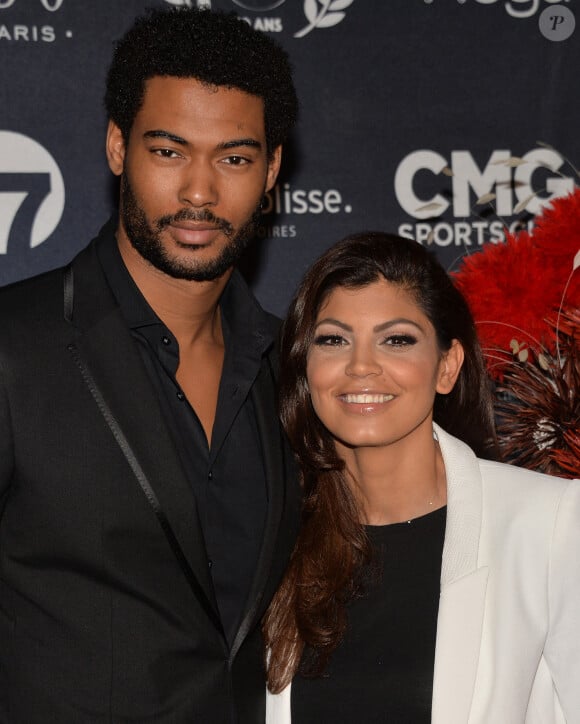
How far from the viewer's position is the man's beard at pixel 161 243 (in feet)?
8.43

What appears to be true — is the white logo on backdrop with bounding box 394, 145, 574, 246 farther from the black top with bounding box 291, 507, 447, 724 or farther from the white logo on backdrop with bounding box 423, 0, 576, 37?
the black top with bounding box 291, 507, 447, 724

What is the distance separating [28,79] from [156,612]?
81.8 inches

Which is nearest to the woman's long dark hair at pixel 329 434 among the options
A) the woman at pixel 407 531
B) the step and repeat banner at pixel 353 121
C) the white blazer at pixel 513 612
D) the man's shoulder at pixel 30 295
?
the woman at pixel 407 531

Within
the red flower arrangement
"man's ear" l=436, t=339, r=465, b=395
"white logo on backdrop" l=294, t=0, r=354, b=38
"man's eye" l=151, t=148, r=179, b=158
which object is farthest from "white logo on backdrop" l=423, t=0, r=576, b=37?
"man's eye" l=151, t=148, r=179, b=158

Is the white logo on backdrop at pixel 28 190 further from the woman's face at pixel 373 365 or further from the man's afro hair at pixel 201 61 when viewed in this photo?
the woman's face at pixel 373 365

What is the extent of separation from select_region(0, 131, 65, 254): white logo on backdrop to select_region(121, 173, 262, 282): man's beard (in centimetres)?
109

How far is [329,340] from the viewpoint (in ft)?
8.95

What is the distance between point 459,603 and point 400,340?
2.19 ft

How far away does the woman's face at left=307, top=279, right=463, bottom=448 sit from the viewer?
2.64 metres

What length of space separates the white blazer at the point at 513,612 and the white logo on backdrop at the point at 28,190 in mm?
1886

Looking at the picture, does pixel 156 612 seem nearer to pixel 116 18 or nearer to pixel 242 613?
pixel 242 613

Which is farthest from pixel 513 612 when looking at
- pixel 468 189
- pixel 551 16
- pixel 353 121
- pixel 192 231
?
pixel 551 16

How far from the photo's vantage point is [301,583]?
2688mm

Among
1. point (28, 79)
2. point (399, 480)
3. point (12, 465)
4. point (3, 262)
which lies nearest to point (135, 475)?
point (12, 465)
